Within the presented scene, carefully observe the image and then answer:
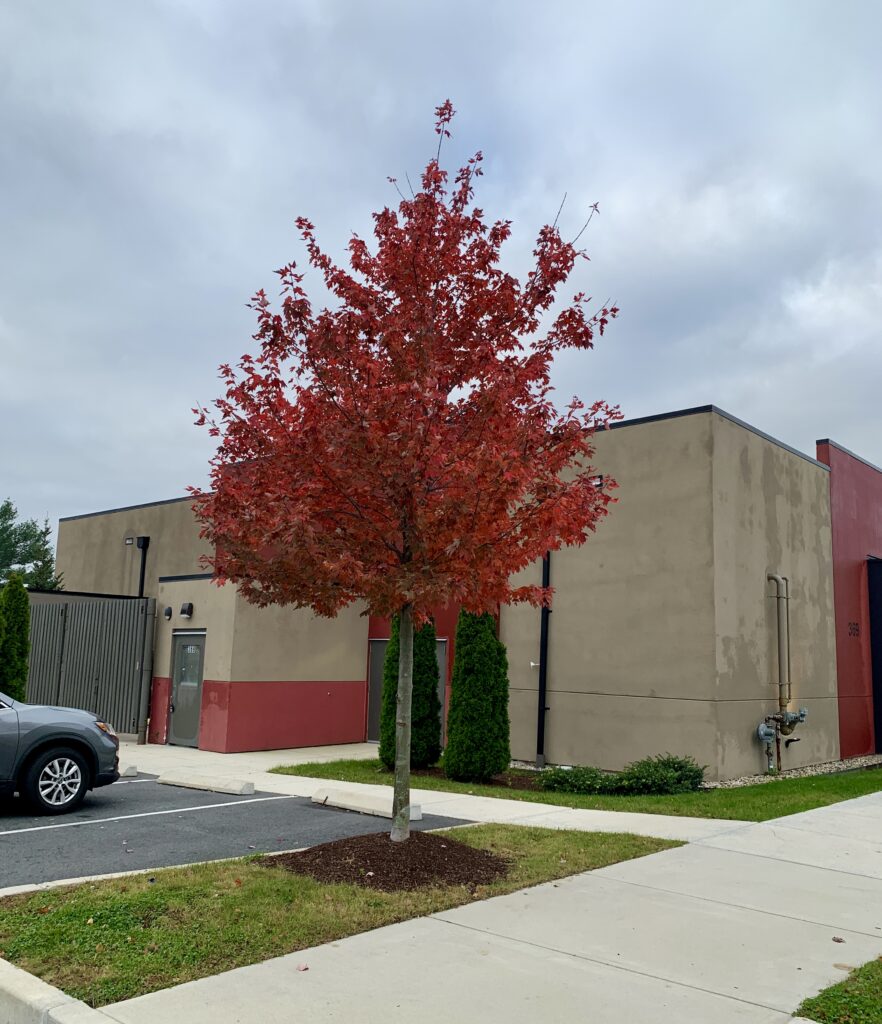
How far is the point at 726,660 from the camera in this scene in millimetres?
13695

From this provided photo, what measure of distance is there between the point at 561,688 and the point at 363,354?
9.35 metres

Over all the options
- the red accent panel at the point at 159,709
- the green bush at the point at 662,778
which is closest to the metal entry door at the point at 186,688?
the red accent panel at the point at 159,709

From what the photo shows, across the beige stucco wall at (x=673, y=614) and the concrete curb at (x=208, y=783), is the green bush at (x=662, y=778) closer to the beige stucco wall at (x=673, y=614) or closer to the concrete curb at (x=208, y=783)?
the beige stucco wall at (x=673, y=614)

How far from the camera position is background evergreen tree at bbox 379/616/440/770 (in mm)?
14508

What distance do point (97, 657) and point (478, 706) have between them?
10.1m

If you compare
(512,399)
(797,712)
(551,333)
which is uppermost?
(551,333)

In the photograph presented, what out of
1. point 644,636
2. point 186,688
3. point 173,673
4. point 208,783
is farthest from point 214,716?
point 644,636

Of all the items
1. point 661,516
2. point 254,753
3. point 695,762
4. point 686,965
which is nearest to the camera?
point 686,965

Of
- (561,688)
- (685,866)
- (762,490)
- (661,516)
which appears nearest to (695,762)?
(561,688)

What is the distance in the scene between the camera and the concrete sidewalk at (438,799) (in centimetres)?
953

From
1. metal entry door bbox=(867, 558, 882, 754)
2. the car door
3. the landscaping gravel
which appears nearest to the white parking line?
the car door

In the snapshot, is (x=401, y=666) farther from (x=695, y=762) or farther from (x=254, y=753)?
(x=254, y=753)

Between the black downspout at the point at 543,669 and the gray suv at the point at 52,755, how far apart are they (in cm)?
738

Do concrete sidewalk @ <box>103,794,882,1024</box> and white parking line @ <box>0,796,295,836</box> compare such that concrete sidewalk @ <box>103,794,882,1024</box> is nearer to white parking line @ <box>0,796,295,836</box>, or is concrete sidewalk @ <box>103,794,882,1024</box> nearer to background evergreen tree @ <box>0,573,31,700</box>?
white parking line @ <box>0,796,295,836</box>
